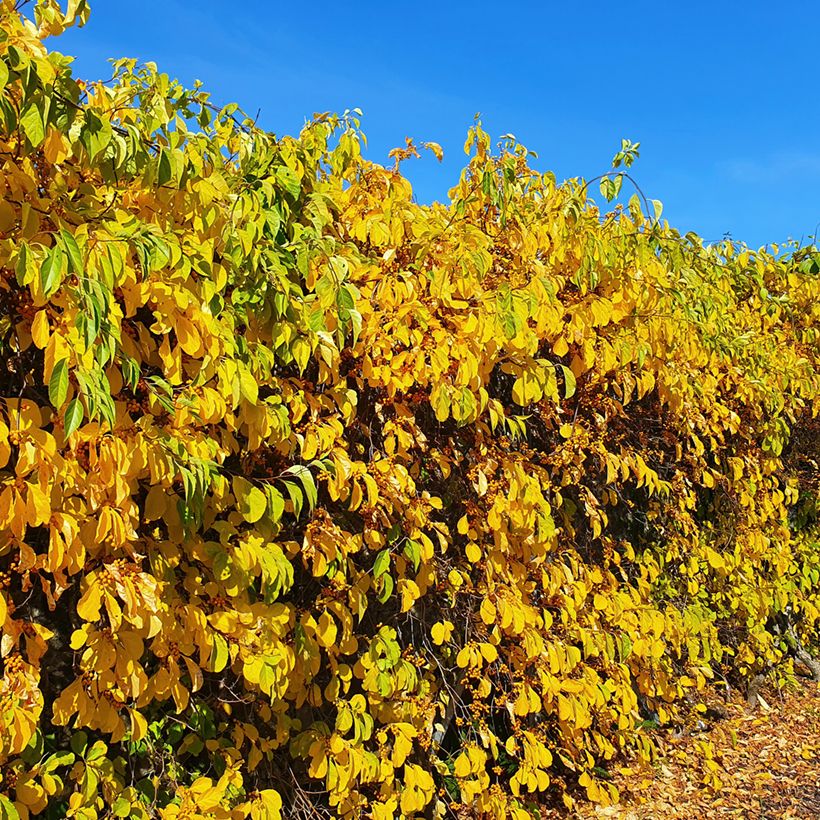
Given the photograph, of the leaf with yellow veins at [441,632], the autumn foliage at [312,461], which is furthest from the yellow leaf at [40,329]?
the leaf with yellow veins at [441,632]

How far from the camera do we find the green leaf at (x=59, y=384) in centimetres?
158

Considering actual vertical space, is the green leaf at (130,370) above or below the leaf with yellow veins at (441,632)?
above

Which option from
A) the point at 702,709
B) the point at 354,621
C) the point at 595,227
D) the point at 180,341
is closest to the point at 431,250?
the point at 595,227

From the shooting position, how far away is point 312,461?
2.35 meters

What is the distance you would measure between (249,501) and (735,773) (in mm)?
3467

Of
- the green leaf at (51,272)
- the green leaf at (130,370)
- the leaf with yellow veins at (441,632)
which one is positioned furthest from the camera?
the leaf with yellow veins at (441,632)

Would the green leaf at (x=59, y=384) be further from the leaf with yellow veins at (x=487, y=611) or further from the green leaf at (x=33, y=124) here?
the leaf with yellow veins at (x=487, y=611)

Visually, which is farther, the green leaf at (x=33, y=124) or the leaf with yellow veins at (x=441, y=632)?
the leaf with yellow veins at (x=441, y=632)

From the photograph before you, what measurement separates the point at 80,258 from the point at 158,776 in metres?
1.52

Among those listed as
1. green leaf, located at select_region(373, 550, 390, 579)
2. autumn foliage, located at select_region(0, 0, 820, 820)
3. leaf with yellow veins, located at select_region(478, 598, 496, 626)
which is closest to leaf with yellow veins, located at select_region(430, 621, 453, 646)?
autumn foliage, located at select_region(0, 0, 820, 820)

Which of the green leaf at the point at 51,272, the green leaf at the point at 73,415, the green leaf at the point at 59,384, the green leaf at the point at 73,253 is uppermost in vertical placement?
the green leaf at the point at 73,253

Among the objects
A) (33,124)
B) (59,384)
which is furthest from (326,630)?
(33,124)

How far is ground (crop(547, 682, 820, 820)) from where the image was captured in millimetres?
3877

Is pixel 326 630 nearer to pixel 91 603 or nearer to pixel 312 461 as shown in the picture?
pixel 312 461
